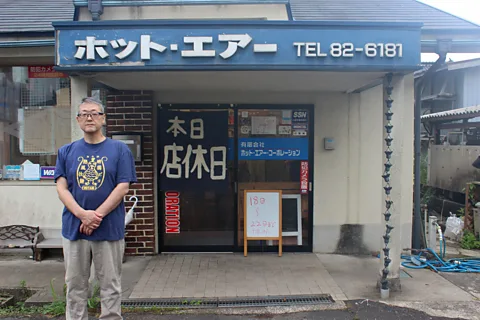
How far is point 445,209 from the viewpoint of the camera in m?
8.84

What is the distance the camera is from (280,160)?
5695 millimetres

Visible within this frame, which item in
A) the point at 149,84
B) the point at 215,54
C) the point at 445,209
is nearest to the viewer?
the point at 215,54

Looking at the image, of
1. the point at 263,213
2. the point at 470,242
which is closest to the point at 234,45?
the point at 263,213

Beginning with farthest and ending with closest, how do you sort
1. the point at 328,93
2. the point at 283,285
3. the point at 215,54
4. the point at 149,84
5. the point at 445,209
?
the point at 445,209, the point at 328,93, the point at 149,84, the point at 283,285, the point at 215,54

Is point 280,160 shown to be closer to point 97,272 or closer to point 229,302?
point 229,302

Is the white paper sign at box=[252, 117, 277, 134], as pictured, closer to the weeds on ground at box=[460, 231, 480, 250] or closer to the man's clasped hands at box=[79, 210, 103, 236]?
the man's clasped hands at box=[79, 210, 103, 236]

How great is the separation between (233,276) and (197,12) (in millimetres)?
3585

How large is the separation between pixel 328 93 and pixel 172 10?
256 cm

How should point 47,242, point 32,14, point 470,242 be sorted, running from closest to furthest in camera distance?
point 47,242
point 32,14
point 470,242

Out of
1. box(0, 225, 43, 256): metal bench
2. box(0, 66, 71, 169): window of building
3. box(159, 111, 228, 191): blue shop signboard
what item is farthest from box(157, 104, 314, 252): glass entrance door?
box(0, 225, 43, 256): metal bench

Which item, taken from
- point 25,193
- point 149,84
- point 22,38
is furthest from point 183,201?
point 22,38

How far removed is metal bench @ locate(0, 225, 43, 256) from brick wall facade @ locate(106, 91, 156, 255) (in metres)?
1.46

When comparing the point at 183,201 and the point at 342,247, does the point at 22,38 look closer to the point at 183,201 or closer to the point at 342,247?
the point at 183,201

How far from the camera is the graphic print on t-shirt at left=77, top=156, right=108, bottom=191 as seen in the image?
3.08m
